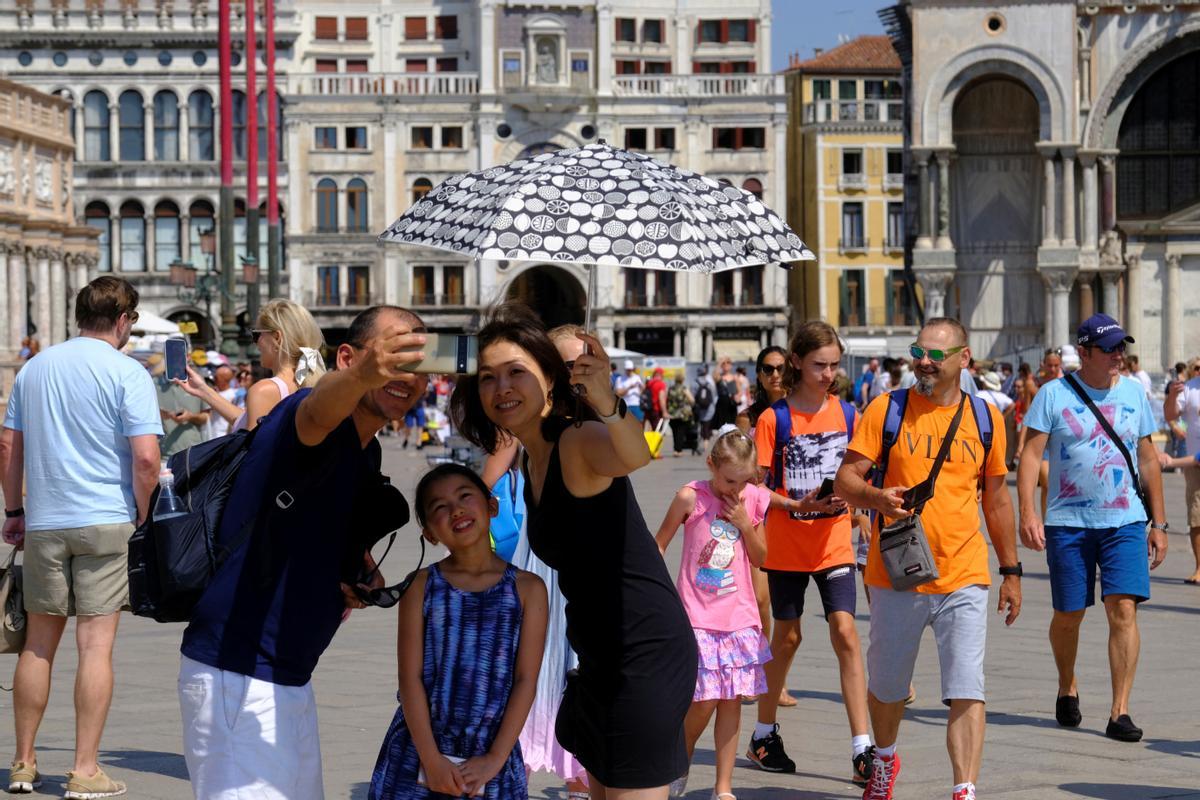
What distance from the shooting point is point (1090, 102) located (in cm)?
3041

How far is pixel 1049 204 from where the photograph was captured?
30578 mm

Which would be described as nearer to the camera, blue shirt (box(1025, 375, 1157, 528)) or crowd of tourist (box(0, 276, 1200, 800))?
crowd of tourist (box(0, 276, 1200, 800))

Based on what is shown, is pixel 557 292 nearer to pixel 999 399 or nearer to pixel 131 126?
pixel 131 126

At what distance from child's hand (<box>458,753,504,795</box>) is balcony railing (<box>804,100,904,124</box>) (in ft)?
223

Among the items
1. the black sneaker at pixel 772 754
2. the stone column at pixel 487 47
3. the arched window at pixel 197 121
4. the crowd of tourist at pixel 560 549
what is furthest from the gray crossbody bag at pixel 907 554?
the arched window at pixel 197 121

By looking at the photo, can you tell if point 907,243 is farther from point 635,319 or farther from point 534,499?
point 635,319

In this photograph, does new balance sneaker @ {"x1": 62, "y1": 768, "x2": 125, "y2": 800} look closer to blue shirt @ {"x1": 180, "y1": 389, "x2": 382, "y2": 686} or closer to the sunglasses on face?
blue shirt @ {"x1": 180, "y1": 389, "x2": 382, "y2": 686}

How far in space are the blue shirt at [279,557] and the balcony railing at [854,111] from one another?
68.3m

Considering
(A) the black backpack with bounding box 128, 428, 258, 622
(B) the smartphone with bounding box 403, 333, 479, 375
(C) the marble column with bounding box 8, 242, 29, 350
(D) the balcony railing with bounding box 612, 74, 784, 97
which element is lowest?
(A) the black backpack with bounding box 128, 428, 258, 622

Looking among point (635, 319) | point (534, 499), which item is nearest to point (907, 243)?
point (534, 499)

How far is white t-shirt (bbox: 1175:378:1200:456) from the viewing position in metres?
15.6

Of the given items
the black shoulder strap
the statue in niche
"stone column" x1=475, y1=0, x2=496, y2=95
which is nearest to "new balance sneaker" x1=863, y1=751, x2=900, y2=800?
the black shoulder strap

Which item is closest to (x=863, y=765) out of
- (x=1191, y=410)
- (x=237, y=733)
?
(x=237, y=733)

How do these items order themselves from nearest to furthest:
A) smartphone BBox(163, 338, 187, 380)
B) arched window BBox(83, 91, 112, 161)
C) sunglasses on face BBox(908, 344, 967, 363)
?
sunglasses on face BBox(908, 344, 967, 363), smartphone BBox(163, 338, 187, 380), arched window BBox(83, 91, 112, 161)
